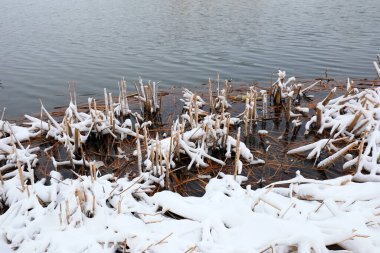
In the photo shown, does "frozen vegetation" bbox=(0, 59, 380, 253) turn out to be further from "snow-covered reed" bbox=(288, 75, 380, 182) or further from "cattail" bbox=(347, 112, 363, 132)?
"cattail" bbox=(347, 112, 363, 132)

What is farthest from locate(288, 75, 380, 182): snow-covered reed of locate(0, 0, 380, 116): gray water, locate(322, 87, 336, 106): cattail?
locate(0, 0, 380, 116): gray water

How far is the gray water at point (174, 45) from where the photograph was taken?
41.6 ft

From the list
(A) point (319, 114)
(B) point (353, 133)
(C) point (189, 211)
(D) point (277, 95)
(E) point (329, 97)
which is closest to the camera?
(C) point (189, 211)

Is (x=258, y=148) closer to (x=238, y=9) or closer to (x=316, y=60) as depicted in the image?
(x=316, y=60)

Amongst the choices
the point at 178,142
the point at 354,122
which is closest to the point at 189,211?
the point at 178,142

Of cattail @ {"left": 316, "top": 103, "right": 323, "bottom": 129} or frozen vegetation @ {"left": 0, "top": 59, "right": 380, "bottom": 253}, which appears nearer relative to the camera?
frozen vegetation @ {"left": 0, "top": 59, "right": 380, "bottom": 253}

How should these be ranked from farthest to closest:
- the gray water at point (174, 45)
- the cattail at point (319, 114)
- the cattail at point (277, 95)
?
the gray water at point (174, 45) < the cattail at point (277, 95) < the cattail at point (319, 114)

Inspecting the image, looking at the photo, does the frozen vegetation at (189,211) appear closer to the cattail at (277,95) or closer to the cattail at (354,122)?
the cattail at (354,122)

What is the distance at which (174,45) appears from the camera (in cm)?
1791

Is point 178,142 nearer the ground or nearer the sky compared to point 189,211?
nearer the sky

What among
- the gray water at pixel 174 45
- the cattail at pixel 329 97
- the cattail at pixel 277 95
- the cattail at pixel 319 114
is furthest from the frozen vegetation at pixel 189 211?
the gray water at pixel 174 45

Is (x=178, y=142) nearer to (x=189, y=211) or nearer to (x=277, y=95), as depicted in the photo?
(x=189, y=211)

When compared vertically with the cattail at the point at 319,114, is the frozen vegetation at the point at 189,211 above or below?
below

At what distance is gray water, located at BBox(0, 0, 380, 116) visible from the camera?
41.6 feet
